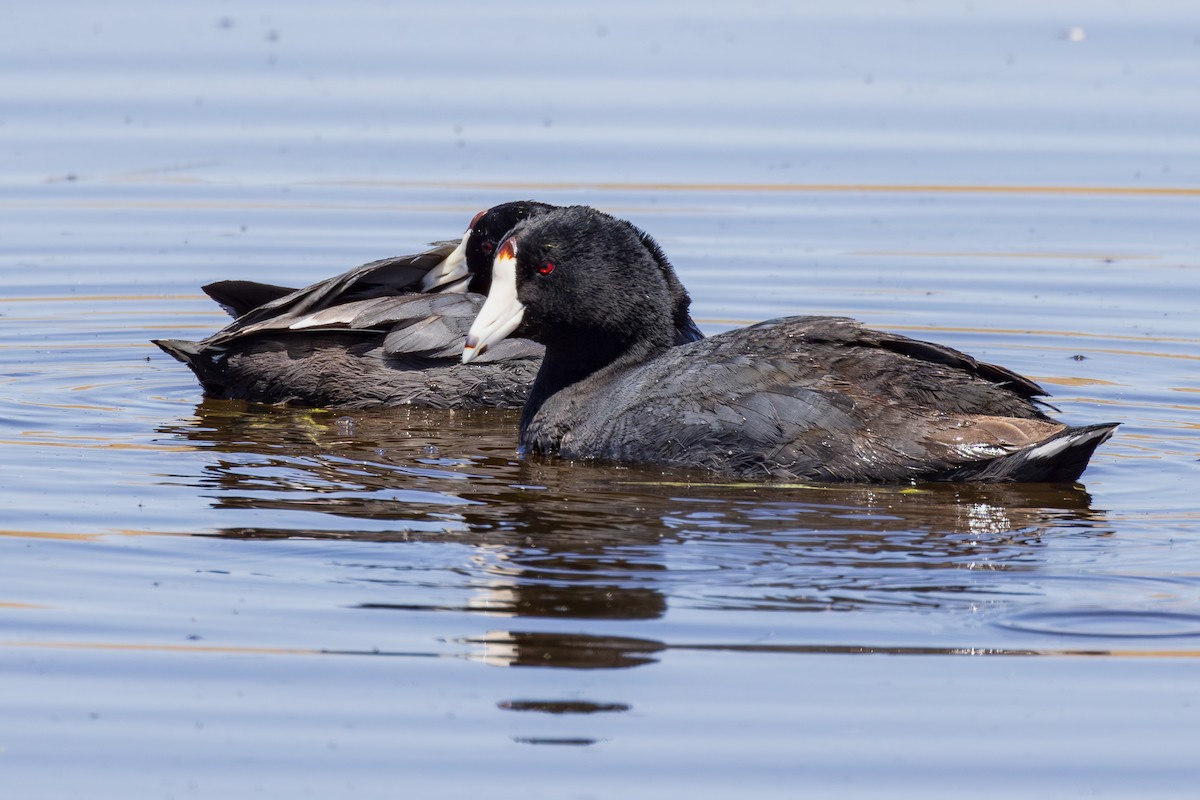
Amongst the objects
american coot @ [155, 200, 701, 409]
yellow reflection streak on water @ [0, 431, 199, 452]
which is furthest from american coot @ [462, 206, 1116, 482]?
yellow reflection streak on water @ [0, 431, 199, 452]

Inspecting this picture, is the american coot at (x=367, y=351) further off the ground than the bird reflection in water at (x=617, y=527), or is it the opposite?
the american coot at (x=367, y=351)

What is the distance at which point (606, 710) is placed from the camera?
4.37 metres

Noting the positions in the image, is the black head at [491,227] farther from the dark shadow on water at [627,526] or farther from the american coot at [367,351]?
the dark shadow on water at [627,526]

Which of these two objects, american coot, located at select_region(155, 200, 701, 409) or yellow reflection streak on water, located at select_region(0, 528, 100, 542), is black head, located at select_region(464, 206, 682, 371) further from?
yellow reflection streak on water, located at select_region(0, 528, 100, 542)

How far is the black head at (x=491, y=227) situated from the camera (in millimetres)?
8133

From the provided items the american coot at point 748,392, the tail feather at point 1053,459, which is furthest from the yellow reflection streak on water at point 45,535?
the tail feather at point 1053,459

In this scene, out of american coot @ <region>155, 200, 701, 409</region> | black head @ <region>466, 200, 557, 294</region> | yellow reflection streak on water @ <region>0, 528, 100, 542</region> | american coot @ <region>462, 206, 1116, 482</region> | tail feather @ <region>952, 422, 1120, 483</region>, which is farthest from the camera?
black head @ <region>466, 200, 557, 294</region>

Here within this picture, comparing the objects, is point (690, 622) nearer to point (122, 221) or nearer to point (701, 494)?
point (701, 494)

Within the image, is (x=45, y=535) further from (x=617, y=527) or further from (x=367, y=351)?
(x=367, y=351)

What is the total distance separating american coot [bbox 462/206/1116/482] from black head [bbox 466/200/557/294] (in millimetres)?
999

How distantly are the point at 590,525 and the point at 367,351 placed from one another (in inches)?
95.1

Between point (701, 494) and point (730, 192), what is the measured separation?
5900mm

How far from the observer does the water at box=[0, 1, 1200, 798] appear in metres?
4.21

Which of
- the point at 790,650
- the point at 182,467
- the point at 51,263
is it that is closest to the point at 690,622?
the point at 790,650
